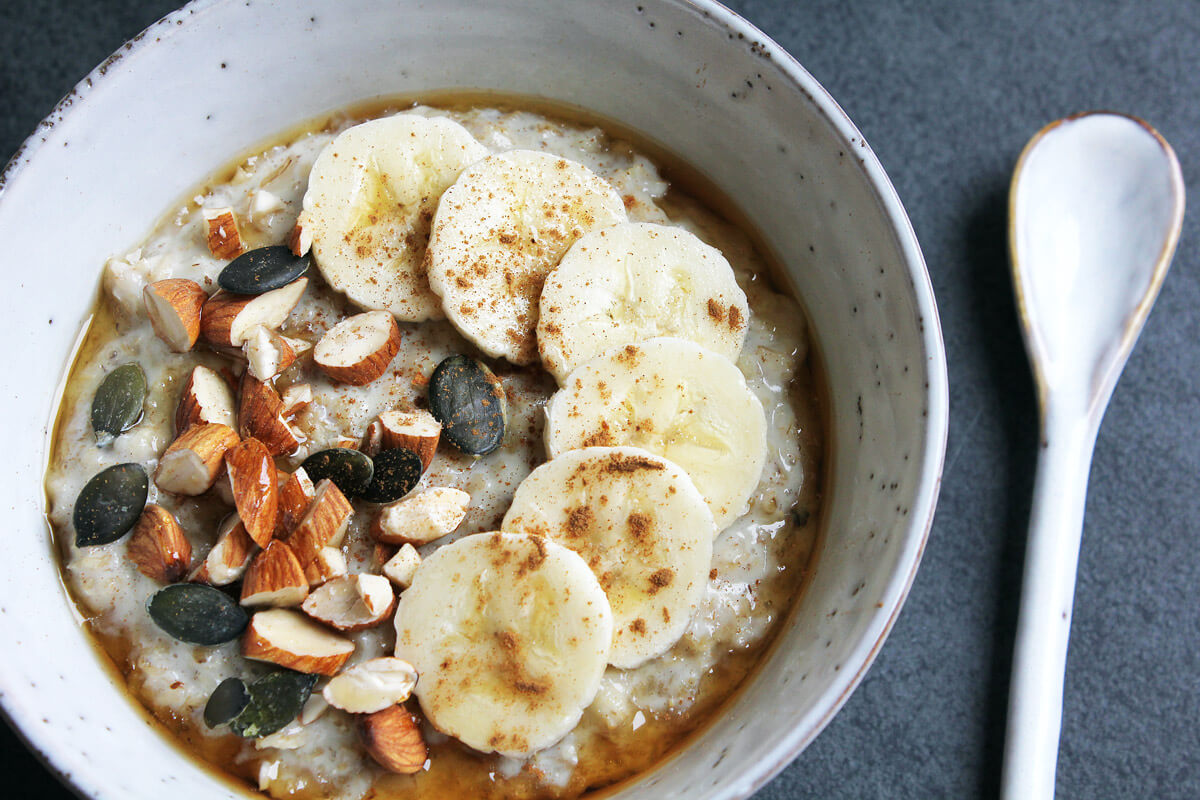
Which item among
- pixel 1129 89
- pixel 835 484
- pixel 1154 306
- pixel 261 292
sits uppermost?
pixel 261 292

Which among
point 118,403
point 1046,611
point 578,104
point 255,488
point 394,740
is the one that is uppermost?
point 578,104

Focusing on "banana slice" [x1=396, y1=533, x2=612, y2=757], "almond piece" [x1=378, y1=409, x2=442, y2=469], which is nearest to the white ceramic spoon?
"banana slice" [x1=396, y1=533, x2=612, y2=757]

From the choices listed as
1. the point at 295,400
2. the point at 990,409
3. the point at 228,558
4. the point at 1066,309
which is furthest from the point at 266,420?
the point at 1066,309

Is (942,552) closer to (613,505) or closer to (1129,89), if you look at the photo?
(613,505)

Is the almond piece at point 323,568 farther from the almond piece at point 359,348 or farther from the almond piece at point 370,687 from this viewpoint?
the almond piece at point 359,348

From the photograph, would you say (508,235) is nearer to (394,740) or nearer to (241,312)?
(241,312)

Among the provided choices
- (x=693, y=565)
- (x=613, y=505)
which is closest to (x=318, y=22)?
(x=613, y=505)
